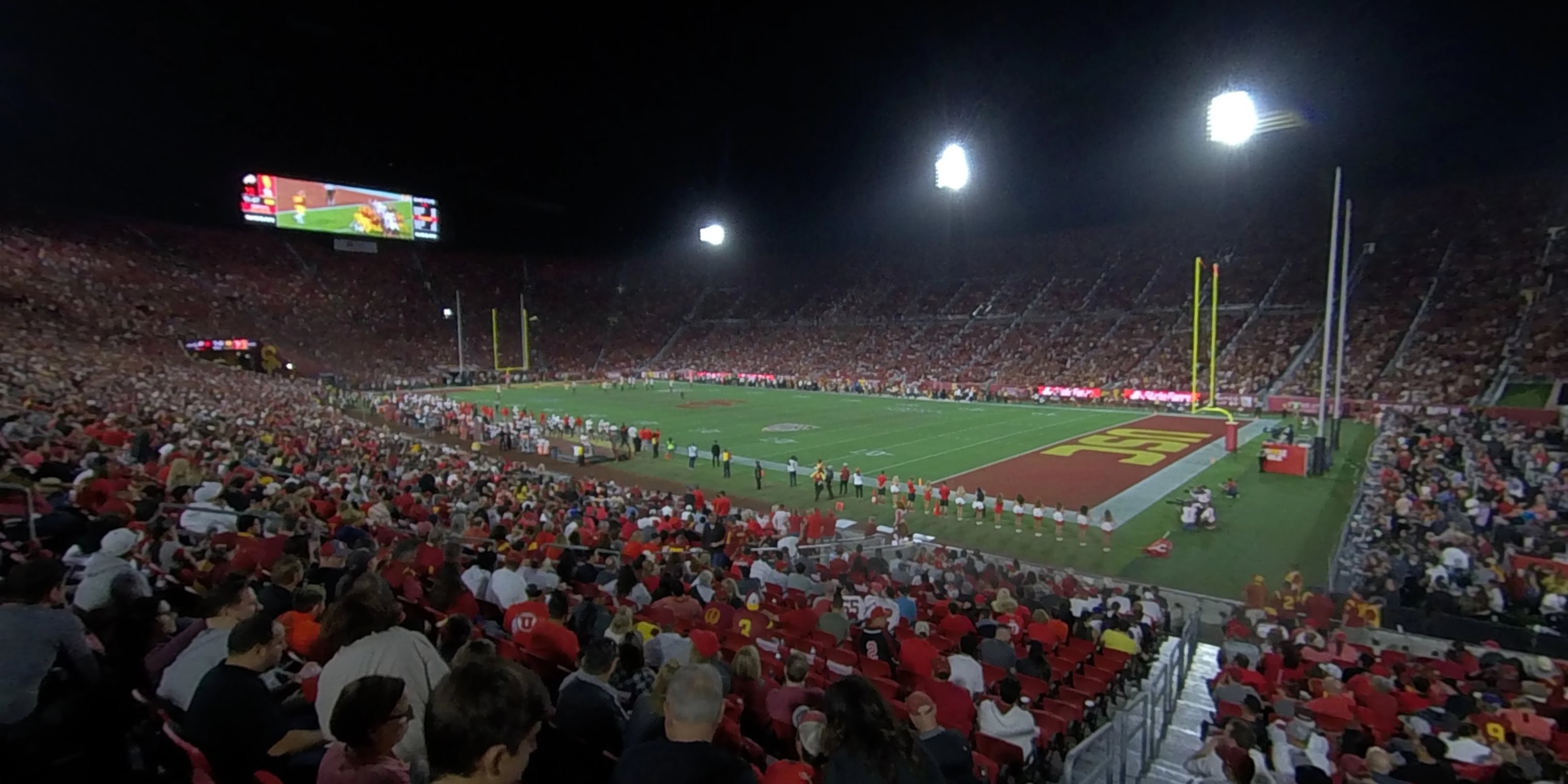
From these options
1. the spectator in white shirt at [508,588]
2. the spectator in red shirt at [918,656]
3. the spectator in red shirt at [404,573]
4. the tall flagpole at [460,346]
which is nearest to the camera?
the spectator in red shirt at [918,656]

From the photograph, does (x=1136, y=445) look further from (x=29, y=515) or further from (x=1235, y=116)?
(x=29, y=515)

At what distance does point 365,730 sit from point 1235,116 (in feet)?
105

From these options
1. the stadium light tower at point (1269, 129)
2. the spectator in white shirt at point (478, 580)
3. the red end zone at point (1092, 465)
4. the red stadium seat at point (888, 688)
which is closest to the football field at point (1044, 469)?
the red end zone at point (1092, 465)

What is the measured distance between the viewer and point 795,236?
241 ft

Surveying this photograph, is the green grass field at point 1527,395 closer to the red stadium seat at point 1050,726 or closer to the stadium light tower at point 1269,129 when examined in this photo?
the stadium light tower at point 1269,129

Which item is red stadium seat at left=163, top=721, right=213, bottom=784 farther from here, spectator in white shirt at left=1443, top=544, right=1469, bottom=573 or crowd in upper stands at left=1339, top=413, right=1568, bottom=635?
spectator in white shirt at left=1443, top=544, right=1469, bottom=573

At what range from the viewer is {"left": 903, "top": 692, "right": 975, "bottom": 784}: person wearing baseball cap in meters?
→ 3.60

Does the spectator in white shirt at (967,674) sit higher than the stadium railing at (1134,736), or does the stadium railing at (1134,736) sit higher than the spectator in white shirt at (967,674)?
the spectator in white shirt at (967,674)

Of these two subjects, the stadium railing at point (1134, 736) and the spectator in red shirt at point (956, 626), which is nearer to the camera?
the stadium railing at point (1134, 736)

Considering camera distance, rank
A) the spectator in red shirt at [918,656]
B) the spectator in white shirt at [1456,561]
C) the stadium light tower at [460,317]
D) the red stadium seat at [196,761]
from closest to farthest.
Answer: the red stadium seat at [196,761], the spectator in red shirt at [918,656], the spectator in white shirt at [1456,561], the stadium light tower at [460,317]

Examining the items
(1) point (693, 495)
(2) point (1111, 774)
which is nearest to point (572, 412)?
(1) point (693, 495)

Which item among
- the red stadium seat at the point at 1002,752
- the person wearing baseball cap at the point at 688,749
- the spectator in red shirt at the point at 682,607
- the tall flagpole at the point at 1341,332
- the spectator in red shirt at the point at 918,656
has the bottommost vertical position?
the red stadium seat at the point at 1002,752

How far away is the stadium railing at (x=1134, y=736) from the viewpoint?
560 centimetres

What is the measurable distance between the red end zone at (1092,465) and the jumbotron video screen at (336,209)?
181 feet
